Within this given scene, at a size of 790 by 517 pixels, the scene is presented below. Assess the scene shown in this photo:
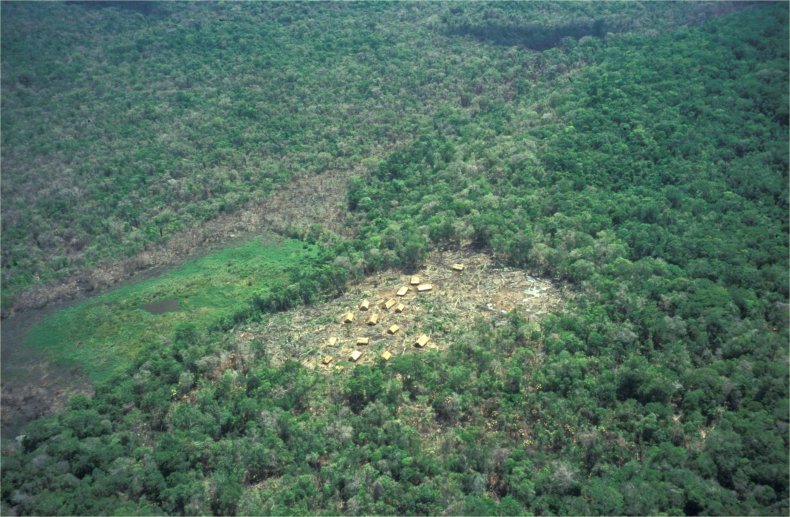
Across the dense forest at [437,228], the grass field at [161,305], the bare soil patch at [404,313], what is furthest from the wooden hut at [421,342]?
the grass field at [161,305]

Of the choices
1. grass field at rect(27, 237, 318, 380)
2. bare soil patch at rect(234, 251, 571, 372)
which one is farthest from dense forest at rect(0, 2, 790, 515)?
grass field at rect(27, 237, 318, 380)

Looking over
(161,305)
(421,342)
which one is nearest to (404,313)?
(421,342)

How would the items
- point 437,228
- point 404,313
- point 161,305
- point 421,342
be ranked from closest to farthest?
point 421,342 < point 404,313 < point 161,305 < point 437,228

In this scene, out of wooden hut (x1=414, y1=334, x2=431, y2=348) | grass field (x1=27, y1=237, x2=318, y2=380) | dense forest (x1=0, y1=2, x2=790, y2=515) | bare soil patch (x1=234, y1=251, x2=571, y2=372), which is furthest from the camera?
grass field (x1=27, y1=237, x2=318, y2=380)

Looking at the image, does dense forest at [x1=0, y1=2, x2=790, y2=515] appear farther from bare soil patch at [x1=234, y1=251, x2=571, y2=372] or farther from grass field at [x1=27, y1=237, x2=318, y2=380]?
grass field at [x1=27, y1=237, x2=318, y2=380]

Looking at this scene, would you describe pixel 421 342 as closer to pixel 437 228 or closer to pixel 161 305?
pixel 437 228

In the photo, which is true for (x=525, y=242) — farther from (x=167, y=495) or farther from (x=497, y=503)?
(x=167, y=495)

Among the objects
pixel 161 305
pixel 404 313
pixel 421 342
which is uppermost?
pixel 421 342
